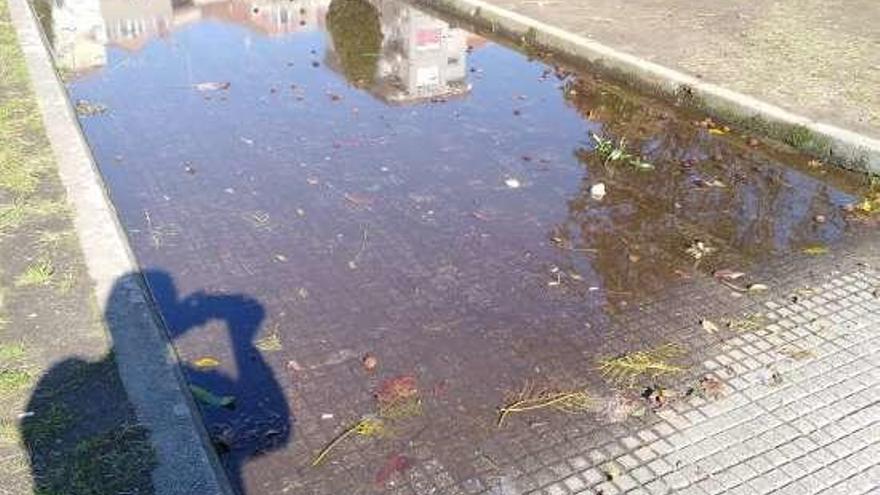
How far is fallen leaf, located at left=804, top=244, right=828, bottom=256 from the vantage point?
243 inches

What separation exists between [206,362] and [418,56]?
21.6 feet

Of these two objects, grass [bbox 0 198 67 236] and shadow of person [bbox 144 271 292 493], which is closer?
shadow of person [bbox 144 271 292 493]

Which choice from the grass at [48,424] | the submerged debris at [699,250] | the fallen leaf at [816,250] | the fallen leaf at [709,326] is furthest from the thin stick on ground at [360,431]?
the fallen leaf at [816,250]

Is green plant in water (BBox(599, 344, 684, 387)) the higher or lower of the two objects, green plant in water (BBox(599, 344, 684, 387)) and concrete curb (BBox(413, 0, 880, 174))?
the lower

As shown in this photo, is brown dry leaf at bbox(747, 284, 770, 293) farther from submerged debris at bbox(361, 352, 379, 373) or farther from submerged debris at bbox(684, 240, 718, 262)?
submerged debris at bbox(361, 352, 379, 373)

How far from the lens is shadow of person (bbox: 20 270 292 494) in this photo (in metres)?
3.67

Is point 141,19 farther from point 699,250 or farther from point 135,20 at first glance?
point 699,250

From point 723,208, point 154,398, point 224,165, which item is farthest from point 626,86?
point 154,398

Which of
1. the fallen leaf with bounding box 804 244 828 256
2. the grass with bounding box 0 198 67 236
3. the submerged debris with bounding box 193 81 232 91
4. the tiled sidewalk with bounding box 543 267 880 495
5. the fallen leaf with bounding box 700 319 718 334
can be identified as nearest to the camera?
the tiled sidewalk with bounding box 543 267 880 495

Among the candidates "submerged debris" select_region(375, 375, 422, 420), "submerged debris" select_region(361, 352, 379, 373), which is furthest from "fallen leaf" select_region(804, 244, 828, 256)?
"submerged debris" select_region(361, 352, 379, 373)

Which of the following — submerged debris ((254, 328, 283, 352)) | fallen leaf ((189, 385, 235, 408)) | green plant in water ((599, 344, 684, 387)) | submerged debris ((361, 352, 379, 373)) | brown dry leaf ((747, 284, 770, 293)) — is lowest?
fallen leaf ((189, 385, 235, 408))

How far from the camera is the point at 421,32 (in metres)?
11.6

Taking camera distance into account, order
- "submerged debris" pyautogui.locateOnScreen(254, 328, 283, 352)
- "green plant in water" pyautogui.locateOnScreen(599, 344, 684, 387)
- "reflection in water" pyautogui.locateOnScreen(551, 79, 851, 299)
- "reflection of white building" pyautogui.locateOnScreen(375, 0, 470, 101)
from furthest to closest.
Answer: "reflection of white building" pyautogui.locateOnScreen(375, 0, 470, 101) < "reflection in water" pyautogui.locateOnScreen(551, 79, 851, 299) < "submerged debris" pyautogui.locateOnScreen(254, 328, 283, 352) < "green plant in water" pyautogui.locateOnScreen(599, 344, 684, 387)

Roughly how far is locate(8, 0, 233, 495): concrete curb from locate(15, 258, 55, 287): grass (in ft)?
0.75
